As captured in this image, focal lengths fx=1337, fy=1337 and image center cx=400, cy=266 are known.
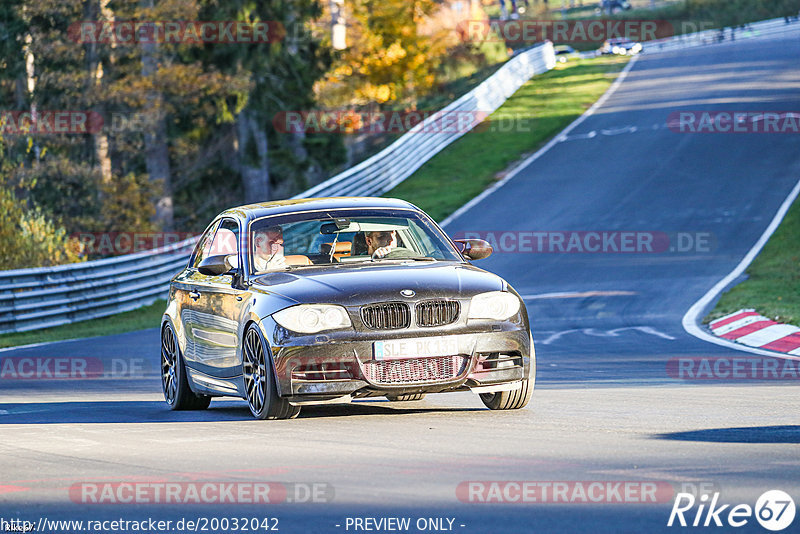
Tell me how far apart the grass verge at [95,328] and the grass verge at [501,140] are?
924 cm

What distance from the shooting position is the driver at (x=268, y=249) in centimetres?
972

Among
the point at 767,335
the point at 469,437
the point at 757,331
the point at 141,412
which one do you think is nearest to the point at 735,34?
the point at 757,331

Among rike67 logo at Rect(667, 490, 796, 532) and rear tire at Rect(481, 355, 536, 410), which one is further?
rear tire at Rect(481, 355, 536, 410)

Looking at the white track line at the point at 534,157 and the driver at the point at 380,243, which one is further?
the white track line at the point at 534,157

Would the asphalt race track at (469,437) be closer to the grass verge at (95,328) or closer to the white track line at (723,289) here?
the white track line at (723,289)

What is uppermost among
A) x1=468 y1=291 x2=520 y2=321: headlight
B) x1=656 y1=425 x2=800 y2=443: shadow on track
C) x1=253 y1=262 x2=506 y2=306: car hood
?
x1=253 y1=262 x2=506 y2=306: car hood

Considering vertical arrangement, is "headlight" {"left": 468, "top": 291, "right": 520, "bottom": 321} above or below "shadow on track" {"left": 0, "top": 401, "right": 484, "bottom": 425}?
above

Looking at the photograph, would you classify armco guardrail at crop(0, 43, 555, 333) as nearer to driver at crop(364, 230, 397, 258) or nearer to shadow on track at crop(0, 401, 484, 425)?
shadow on track at crop(0, 401, 484, 425)

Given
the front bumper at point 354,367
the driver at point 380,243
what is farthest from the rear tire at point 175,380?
the front bumper at point 354,367

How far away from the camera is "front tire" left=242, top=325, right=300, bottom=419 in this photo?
873 cm

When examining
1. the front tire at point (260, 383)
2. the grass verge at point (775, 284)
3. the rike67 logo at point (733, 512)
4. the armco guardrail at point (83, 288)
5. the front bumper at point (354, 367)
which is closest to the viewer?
the rike67 logo at point (733, 512)

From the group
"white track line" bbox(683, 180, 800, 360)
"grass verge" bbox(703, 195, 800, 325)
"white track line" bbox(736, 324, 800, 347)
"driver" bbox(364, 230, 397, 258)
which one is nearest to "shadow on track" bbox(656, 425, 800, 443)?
"driver" bbox(364, 230, 397, 258)

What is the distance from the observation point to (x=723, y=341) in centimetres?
1471

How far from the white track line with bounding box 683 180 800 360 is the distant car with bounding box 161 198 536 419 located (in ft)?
16.1
